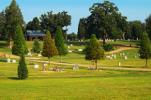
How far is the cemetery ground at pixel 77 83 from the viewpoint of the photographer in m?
29.1

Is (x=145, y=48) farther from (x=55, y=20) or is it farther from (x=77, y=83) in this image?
(x=55, y=20)

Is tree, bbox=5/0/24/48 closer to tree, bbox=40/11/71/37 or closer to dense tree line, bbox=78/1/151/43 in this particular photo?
dense tree line, bbox=78/1/151/43

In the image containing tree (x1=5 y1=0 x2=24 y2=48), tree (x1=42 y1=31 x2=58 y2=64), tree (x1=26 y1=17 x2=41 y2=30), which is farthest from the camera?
tree (x1=26 y1=17 x2=41 y2=30)

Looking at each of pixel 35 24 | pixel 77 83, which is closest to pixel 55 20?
pixel 35 24

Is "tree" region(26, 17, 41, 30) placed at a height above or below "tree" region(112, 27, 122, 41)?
above

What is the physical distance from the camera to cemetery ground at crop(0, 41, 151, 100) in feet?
95.5

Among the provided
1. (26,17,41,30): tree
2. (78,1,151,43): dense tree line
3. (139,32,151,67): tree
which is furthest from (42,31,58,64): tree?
(26,17,41,30): tree

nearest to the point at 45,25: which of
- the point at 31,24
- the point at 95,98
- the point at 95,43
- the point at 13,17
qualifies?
the point at 31,24

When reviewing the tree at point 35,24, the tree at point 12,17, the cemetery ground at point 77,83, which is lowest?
the cemetery ground at point 77,83

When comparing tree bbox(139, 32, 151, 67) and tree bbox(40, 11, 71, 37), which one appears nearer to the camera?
tree bbox(139, 32, 151, 67)

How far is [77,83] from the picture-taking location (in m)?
42.3

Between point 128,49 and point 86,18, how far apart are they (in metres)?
25.9

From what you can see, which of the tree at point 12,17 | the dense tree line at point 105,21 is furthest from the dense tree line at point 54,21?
the tree at point 12,17

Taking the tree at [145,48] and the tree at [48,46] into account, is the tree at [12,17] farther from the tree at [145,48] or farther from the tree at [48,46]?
the tree at [145,48]
